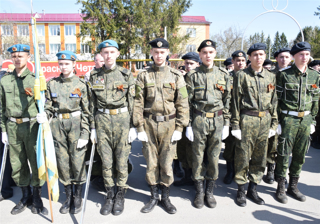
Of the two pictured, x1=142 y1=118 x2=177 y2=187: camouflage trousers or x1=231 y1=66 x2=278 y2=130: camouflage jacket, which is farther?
x1=231 y1=66 x2=278 y2=130: camouflage jacket

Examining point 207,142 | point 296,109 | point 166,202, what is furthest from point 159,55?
point 296,109

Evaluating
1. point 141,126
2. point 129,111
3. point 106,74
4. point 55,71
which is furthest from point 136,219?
point 55,71

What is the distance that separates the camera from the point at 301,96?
375cm

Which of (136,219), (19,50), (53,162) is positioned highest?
(19,50)

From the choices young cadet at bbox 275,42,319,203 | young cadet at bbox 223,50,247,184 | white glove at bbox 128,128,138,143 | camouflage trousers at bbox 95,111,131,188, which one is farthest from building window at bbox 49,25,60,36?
young cadet at bbox 275,42,319,203

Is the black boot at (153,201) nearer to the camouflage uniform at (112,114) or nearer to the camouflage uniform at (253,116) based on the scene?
the camouflage uniform at (112,114)

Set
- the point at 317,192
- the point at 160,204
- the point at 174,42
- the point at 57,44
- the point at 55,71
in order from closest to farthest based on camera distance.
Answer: the point at 160,204 → the point at 317,192 → the point at 55,71 → the point at 174,42 → the point at 57,44

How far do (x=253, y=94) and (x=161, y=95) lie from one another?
4.74 ft

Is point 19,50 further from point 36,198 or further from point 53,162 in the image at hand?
point 36,198

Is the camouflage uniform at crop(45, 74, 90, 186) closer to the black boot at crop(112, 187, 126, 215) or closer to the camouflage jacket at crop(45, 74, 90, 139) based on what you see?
the camouflage jacket at crop(45, 74, 90, 139)

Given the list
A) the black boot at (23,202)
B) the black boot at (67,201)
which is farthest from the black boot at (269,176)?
the black boot at (23,202)

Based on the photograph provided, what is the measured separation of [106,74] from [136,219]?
2177mm

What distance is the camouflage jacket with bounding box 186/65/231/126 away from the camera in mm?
3625

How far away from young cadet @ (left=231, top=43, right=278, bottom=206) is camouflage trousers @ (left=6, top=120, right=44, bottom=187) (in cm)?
310
